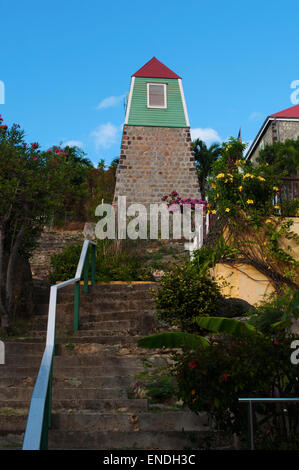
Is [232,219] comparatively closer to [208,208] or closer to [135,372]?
[208,208]

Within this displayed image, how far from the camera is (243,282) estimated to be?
338 inches

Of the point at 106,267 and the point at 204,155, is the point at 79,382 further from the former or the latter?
the point at 204,155

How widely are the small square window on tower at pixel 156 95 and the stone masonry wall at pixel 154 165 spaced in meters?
1.14

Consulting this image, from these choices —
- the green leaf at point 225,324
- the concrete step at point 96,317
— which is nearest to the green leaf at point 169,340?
the green leaf at point 225,324

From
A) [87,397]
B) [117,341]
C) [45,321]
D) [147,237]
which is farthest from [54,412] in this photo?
[147,237]

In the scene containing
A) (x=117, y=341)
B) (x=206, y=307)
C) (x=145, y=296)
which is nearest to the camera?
(x=117, y=341)

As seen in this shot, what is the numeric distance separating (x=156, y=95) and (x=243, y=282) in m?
14.4

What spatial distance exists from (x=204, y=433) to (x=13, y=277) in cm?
505

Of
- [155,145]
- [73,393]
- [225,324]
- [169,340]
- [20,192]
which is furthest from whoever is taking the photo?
[155,145]

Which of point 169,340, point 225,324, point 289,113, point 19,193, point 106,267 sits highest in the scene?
point 289,113

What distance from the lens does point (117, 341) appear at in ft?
22.5

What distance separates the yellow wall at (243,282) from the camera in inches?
336

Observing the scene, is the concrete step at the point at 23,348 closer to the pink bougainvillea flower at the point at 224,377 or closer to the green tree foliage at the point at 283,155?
the pink bougainvillea flower at the point at 224,377

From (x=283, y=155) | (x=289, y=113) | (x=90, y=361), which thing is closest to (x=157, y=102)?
(x=283, y=155)
